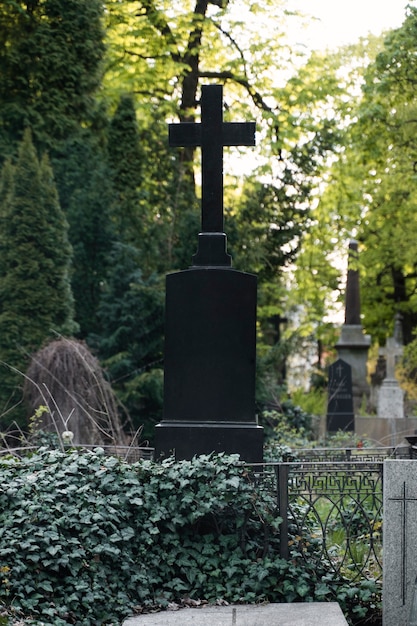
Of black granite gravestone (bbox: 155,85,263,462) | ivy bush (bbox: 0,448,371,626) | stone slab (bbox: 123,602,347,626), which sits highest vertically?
black granite gravestone (bbox: 155,85,263,462)

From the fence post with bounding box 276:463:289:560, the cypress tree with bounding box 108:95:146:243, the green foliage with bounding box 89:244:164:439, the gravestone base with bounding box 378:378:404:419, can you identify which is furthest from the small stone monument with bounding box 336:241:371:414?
the fence post with bounding box 276:463:289:560

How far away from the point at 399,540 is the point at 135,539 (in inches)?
67.1

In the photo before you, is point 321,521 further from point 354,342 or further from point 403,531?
point 354,342

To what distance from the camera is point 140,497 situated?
22.9 ft

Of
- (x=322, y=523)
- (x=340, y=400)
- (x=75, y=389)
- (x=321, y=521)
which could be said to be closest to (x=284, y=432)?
(x=75, y=389)

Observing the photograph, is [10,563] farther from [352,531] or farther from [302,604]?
[352,531]

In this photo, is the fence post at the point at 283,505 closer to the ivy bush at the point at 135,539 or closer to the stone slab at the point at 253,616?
the ivy bush at the point at 135,539

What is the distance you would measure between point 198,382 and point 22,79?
11.2m

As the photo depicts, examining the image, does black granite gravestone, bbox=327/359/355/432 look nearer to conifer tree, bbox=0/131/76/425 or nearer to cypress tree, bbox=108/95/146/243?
cypress tree, bbox=108/95/146/243

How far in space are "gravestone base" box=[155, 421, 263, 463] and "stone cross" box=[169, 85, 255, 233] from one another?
1.55 m

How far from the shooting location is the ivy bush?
6344 mm

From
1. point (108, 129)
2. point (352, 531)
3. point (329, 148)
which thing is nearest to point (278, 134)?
point (329, 148)

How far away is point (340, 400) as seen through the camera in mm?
18906

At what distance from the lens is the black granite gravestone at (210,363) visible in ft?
25.2
